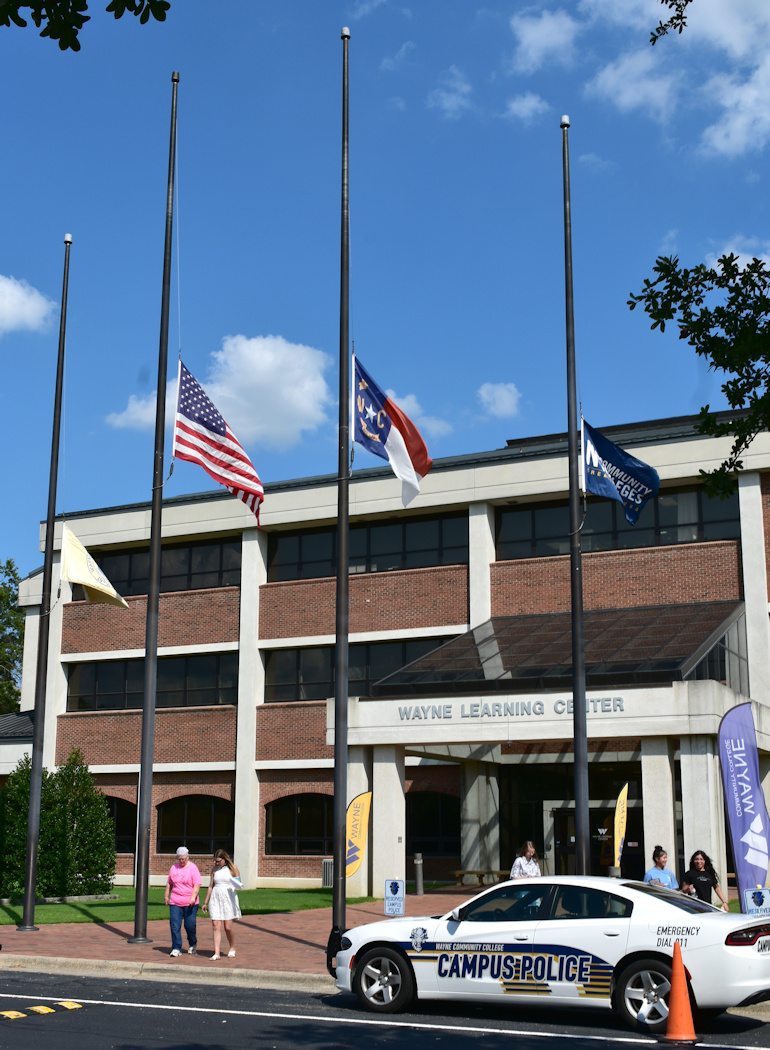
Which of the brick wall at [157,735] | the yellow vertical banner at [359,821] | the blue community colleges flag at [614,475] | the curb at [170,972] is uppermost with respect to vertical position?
the blue community colleges flag at [614,475]

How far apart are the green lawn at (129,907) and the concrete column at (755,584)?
11372 mm

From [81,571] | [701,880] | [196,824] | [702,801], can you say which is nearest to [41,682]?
[81,571]

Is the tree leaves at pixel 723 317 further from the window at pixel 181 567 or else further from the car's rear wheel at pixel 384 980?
the window at pixel 181 567

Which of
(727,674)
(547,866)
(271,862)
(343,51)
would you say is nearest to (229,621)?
(271,862)

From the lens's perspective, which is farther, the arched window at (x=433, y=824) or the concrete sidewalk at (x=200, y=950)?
the arched window at (x=433, y=824)

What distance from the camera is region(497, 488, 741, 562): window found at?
105ft

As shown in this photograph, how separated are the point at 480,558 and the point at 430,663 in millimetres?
6742

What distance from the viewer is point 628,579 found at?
3209 cm

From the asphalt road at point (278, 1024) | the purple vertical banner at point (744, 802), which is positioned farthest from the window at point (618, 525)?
the asphalt road at point (278, 1024)

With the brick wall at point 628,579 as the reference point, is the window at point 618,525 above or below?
above

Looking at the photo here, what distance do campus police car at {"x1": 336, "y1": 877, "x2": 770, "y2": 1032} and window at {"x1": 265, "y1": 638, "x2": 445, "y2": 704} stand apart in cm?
2183

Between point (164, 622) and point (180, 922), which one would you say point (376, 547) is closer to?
point (164, 622)

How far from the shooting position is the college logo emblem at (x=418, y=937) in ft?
41.1

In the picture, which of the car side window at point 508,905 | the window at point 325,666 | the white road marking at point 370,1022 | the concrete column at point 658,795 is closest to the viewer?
the white road marking at point 370,1022
